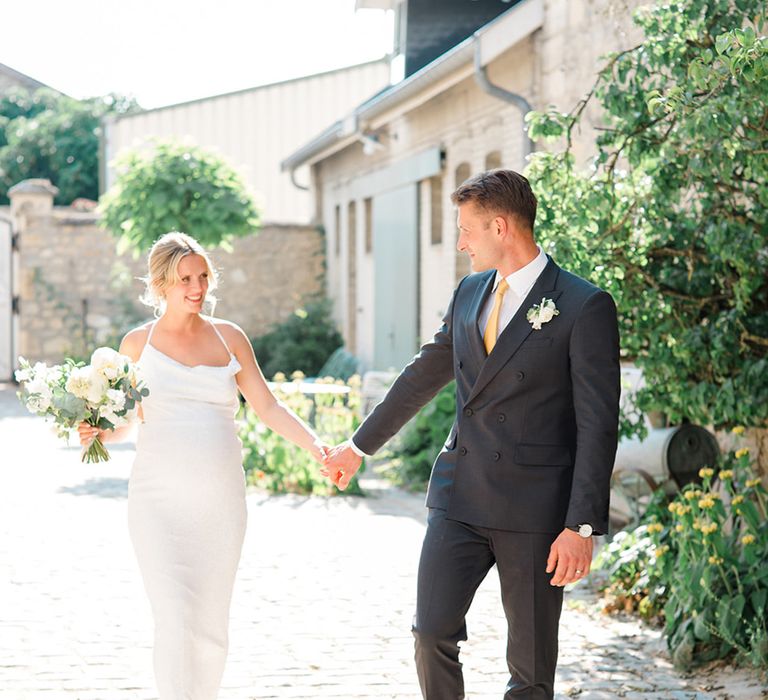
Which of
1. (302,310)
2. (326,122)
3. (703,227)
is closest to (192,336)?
(703,227)

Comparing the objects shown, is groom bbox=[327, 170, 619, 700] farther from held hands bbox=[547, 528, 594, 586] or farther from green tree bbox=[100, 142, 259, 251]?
green tree bbox=[100, 142, 259, 251]

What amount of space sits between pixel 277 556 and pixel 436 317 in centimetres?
705

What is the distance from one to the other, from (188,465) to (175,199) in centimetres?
1267

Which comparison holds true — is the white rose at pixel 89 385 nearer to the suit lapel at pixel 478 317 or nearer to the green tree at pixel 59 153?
the suit lapel at pixel 478 317

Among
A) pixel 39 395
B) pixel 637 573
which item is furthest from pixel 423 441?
pixel 39 395

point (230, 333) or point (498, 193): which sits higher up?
point (498, 193)

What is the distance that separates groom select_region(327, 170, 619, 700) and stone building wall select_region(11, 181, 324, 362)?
18.8 meters

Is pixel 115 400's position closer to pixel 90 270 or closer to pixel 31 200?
pixel 90 270

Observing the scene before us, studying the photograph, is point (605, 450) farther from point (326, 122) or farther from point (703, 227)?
point (326, 122)

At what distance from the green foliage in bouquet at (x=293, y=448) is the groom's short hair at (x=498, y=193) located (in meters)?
7.14

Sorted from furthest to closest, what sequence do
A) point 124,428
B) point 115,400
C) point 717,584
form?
point 717,584
point 124,428
point 115,400

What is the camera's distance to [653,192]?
19.7 ft

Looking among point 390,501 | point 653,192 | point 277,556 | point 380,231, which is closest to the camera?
point 653,192

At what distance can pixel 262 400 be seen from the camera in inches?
193
